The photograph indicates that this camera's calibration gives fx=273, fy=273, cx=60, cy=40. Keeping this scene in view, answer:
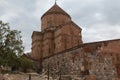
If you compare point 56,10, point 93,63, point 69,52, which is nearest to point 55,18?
point 56,10

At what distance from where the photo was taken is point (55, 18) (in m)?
36.9

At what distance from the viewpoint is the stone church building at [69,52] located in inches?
1047

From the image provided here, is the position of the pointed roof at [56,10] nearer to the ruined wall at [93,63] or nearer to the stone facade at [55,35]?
the stone facade at [55,35]

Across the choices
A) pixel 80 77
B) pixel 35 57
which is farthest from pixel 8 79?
pixel 35 57

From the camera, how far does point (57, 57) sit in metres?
31.3

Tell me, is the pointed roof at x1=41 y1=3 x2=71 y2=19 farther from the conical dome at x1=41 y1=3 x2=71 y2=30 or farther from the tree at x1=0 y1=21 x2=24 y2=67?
the tree at x1=0 y1=21 x2=24 y2=67

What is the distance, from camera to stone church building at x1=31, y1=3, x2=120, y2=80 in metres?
26.6

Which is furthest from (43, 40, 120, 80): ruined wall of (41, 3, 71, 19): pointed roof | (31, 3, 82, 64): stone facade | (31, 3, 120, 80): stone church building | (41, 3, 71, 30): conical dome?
(41, 3, 71, 19): pointed roof

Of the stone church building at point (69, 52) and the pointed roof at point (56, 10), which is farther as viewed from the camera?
the pointed roof at point (56, 10)

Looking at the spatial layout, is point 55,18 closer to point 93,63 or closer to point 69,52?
point 69,52

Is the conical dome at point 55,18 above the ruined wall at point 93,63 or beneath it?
above

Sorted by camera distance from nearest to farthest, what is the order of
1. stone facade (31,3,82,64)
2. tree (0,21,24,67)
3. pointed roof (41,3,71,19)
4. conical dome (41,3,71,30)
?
tree (0,21,24,67) → stone facade (31,3,82,64) → conical dome (41,3,71,30) → pointed roof (41,3,71,19)

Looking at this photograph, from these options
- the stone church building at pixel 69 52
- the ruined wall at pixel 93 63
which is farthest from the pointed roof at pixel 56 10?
the ruined wall at pixel 93 63

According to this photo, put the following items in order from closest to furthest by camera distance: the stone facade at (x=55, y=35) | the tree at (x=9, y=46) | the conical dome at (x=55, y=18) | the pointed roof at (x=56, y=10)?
the tree at (x=9, y=46) → the stone facade at (x=55, y=35) → the conical dome at (x=55, y=18) → the pointed roof at (x=56, y=10)
